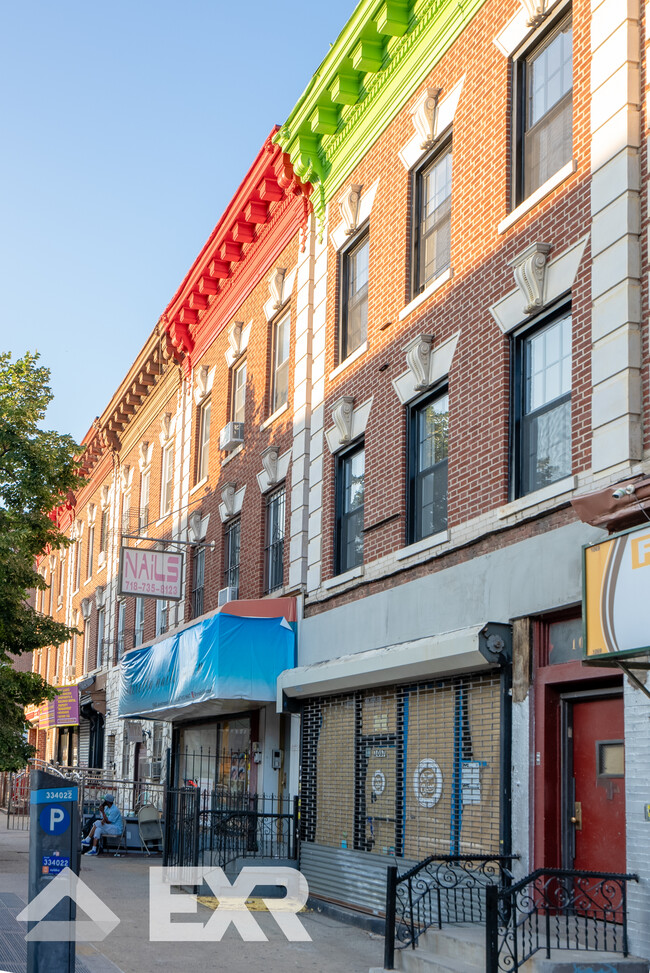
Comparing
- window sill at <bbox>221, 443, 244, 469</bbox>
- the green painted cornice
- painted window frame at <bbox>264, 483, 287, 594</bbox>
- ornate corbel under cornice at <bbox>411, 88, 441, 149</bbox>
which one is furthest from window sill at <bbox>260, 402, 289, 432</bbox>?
ornate corbel under cornice at <bbox>411, 88, 441, 149</bbox>

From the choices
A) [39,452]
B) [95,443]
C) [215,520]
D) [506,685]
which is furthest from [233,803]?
[95,443]

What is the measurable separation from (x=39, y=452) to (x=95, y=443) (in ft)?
42.3

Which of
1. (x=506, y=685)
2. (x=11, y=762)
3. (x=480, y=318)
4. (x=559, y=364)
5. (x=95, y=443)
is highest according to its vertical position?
(x=95, y=443)

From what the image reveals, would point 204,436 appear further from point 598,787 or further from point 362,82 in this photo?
point 598,787

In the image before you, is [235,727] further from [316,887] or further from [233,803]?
[316,887]

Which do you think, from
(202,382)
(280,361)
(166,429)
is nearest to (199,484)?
(202,382)

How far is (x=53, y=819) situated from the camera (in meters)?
7.95

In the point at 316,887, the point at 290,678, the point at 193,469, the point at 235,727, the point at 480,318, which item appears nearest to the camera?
the point at 480,318

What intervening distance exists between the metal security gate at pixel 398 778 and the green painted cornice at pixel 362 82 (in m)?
8.04

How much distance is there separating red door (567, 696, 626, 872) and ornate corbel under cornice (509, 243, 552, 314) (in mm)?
4070

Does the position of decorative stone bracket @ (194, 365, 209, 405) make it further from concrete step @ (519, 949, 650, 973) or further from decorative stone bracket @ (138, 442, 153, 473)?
concrete step @ (519, 949, 650, 973)

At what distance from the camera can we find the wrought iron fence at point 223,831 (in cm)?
1612

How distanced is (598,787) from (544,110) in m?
7.20

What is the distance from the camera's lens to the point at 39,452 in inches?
861
